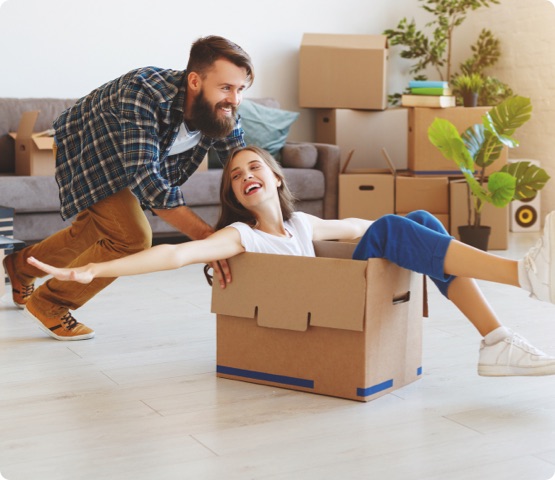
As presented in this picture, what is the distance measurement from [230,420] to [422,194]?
10.2ft

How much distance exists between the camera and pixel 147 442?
6.21 feet

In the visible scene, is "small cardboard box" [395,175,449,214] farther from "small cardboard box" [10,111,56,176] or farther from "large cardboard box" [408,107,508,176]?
"small cardboard box" [10,111,56,176]

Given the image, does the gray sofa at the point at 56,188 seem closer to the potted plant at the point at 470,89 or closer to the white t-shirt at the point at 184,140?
the potted plant at the point at 470,89

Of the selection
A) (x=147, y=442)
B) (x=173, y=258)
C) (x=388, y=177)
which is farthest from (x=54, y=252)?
(x=388, y=177)

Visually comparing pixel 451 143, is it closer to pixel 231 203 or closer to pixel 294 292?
pixel 231 203

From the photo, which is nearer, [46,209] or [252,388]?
[252,388]

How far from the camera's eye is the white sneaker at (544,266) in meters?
2.03

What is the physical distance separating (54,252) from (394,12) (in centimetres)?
390

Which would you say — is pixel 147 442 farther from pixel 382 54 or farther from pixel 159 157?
pixel 382 54

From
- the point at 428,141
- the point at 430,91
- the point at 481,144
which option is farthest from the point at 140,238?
the point at 430,91

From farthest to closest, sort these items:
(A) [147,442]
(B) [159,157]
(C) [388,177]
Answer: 1. (C) [388,177]
2. (B) [159,157]
3. (A) [147,442]

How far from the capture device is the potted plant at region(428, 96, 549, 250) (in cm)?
439

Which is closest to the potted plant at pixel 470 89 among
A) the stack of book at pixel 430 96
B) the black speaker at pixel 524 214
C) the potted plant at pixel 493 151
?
the stack of book at pixel 430 96

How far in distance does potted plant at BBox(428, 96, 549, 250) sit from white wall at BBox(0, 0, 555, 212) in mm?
1364
